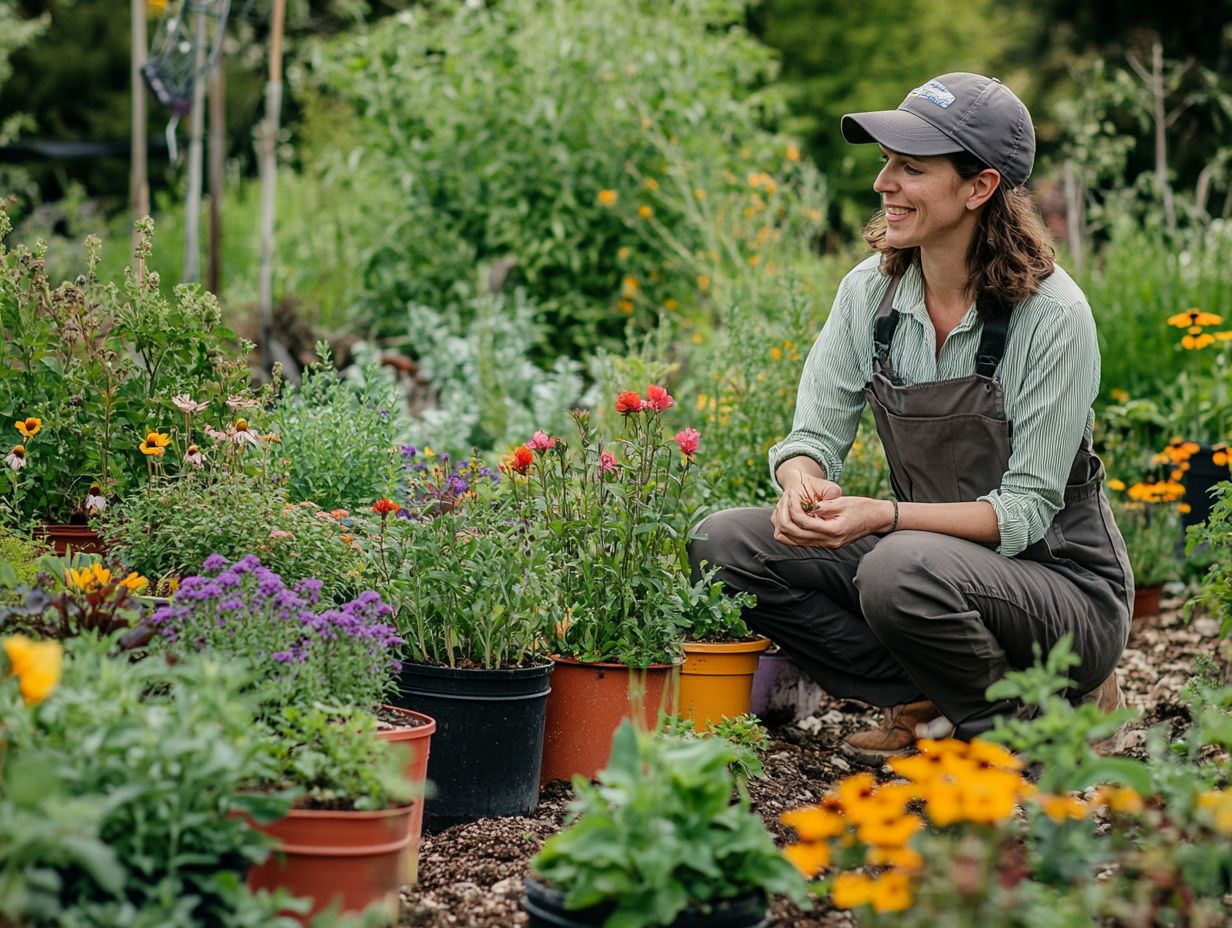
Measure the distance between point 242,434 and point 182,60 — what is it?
11.9 feet

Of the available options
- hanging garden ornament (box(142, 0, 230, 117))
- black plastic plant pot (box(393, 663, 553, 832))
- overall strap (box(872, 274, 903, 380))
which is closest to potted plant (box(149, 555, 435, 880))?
black plastic plant pot (box(393, 663, 553, 832))

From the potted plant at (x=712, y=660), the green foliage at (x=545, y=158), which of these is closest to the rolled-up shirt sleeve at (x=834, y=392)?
the potted plant at (x=712, y=660)

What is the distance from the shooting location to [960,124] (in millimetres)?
2994

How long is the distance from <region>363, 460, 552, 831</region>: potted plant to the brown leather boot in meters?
0.94

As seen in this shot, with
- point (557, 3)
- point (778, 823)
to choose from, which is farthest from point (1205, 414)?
point (557, 3)

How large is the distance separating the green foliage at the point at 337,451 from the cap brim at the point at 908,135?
1332mm

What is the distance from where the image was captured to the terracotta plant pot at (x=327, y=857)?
194cm

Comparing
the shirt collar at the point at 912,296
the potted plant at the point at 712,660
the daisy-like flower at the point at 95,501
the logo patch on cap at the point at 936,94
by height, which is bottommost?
the potted plant at the point at 712,660

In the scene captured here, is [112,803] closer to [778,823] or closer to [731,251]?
[778,823]

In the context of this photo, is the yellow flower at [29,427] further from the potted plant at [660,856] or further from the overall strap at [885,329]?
the overall strap at [885,329]

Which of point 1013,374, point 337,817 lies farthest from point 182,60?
point 337,817

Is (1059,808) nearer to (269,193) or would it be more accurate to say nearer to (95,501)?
(95,501)

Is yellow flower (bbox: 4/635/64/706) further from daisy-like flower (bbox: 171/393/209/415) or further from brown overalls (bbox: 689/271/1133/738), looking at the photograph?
brown overalls (bbox: 689/271/1133/738)

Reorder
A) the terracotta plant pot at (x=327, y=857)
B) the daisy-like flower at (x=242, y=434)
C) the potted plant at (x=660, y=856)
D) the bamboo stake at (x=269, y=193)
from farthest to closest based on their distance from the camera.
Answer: the bamboo stake at (x=269, y=193) < the daisy-like flower at (x=242, y=434) < the terracotta plant pot at (x=327, y=857) < the potted plant at (x=660, y=856)
